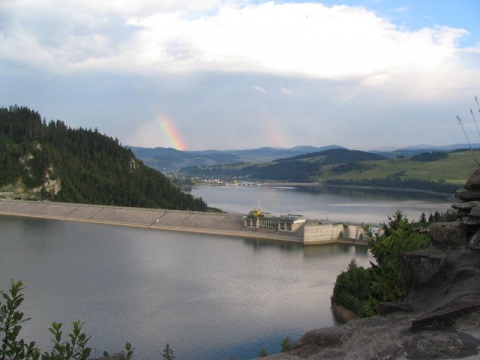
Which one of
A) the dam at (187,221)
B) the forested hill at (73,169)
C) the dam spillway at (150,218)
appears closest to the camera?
the dam at (187,221)

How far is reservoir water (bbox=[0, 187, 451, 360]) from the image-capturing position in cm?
2270

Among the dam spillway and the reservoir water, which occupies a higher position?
the dam spillway

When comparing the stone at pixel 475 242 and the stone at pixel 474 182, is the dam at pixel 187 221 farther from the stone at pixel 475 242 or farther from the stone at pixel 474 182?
the stone at pixel 475 242

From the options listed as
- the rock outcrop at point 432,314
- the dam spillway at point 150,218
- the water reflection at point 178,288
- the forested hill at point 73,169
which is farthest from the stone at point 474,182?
the forested hill at point 73,169

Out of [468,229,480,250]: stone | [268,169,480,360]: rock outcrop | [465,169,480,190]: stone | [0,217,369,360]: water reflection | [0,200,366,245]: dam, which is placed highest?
[465,169,480,190]: stone

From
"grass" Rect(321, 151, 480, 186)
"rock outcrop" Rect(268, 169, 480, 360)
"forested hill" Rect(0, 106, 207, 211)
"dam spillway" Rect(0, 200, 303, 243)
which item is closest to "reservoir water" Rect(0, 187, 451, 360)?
"dam spillway" Rect(0, 200, 303, 243)

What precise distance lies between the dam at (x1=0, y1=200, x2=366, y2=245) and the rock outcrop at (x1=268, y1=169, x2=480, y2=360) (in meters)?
44.7

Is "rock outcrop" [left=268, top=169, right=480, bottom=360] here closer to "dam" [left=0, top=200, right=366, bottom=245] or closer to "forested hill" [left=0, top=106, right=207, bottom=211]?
"dam" [left=0, top=200, right=366, bottom=245]

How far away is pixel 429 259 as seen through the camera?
802cm

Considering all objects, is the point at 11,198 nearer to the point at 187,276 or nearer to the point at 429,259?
the point at 187,276

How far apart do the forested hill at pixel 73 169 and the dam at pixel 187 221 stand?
10991 mm

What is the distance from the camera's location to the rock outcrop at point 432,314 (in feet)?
18.5

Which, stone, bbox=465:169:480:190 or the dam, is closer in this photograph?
stone, bbox=465:169:480:190

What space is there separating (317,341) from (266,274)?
3109cm
